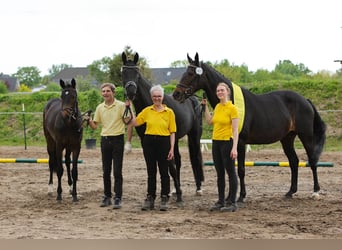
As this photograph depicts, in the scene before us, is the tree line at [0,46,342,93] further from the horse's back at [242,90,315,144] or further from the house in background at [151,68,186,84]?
the horse's back at [242,90,315,144]

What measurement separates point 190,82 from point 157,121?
3.16 feet

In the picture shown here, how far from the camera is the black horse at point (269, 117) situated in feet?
28.2

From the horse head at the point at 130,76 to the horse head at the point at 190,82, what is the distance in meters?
0.66

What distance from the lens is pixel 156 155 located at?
26.9 feet

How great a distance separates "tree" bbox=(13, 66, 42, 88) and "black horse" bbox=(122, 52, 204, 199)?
9901 cm

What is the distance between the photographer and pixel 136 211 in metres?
8.19

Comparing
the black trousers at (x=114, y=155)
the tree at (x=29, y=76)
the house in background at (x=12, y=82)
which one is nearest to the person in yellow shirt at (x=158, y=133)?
the black trousers at (x=114, y=155)

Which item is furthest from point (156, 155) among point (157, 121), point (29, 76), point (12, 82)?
point (29, 76)

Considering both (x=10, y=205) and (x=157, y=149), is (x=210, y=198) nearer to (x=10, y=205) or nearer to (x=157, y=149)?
(x=157, y=149)

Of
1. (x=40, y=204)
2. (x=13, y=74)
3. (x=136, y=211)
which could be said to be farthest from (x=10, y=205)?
(x=13, y=74)

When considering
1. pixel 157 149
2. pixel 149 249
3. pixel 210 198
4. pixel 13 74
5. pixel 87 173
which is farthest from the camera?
pixel 13 74

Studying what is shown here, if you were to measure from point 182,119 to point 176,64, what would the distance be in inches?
2900

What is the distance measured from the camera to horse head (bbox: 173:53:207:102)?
8539 millimetres

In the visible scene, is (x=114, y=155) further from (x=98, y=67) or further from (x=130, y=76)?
(x=98, y=67)
